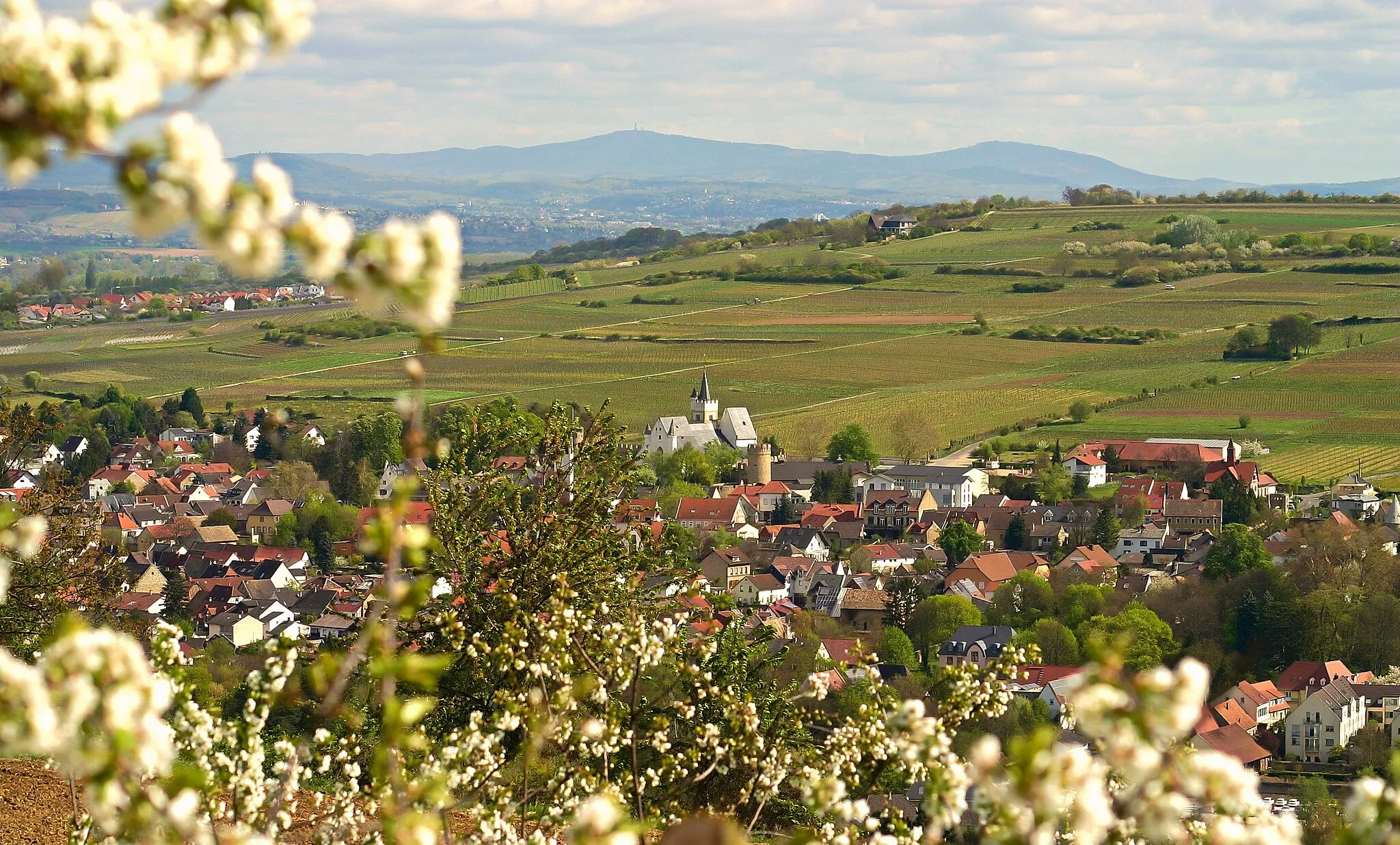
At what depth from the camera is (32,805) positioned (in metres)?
14.3

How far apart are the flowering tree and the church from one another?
87522 mm

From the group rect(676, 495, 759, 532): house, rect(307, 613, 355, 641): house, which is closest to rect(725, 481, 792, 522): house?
rect(676, 495, 759, 532): house

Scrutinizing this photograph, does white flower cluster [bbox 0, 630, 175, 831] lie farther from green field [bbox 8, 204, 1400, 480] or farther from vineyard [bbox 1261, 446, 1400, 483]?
green field [bbox 8, 204, 1400, 480]

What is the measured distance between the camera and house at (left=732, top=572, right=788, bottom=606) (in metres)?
71.2

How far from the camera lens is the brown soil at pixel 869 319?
135375 mm

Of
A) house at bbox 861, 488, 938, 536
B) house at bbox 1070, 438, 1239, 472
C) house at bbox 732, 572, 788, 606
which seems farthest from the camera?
house at bbox 1070, 438, 1239, 472

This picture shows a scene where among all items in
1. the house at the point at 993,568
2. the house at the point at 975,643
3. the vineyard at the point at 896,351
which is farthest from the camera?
the vineyard at the point at 896,351

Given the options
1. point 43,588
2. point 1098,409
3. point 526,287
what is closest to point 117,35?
point 43,588

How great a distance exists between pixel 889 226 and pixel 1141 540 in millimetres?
111297

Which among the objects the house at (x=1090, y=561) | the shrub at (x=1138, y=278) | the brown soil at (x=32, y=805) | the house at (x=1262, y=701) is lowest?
the house at (x=1090, y=561)

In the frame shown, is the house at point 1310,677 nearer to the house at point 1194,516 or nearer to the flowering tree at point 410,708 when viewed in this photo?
the house at point 1194,516

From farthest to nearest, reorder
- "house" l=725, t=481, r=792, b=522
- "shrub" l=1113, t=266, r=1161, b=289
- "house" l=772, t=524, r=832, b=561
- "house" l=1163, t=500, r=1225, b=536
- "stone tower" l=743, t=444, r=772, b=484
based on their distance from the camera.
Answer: "shrub" l=1113, t=266, r=1161, b=289 → "stone tower" l=743, t=444, r=772, b=484 → "house" l=725, t=481, r=792, b=522 → "house" l=772, t=524, r=832, b=561 → "house" l=1163, t=500, r=1225, b=536

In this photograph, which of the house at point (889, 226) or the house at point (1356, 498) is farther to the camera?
the house at point (889, 226)

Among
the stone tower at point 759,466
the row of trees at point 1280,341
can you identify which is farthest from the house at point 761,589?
the row of trees at point 1280,341
